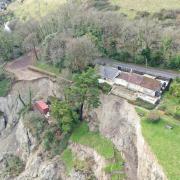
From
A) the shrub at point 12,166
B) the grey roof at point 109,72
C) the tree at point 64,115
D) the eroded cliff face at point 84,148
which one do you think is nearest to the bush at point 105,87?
the eroded cliff face at point 84,148

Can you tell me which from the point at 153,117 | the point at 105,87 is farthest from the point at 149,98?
the point at 105,87

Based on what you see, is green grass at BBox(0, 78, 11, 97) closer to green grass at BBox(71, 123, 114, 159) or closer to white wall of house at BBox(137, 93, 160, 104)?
green grass at BBox(71, 123, 114, 159)

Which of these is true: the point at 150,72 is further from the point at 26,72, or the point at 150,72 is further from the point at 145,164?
the point at 26,72

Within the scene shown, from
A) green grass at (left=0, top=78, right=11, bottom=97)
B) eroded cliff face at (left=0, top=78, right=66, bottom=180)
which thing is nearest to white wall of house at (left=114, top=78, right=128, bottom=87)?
eroded cliff face at (left=0, top=78, right=66, bottom=180)

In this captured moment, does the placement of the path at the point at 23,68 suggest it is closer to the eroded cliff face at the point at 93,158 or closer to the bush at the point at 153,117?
the eroded cliff face at the point at 93,158

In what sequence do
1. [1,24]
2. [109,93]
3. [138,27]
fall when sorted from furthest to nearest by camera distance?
[1,24] → [138,27] → [109,93]

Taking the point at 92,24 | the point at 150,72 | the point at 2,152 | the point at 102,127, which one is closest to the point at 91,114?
the point at 102,127

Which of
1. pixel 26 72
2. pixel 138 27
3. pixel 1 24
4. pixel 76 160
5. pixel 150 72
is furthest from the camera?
pixel 1 24
